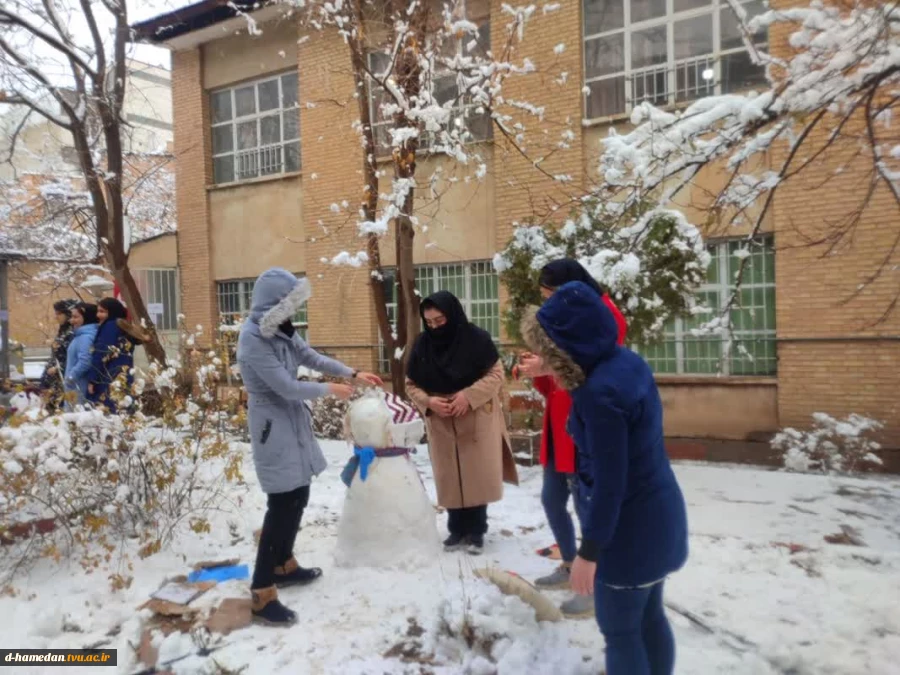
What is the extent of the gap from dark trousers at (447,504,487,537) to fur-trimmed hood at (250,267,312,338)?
68.4 inches

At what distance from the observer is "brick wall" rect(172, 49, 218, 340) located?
12734 millimetres

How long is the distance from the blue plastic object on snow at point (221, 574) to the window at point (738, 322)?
19.0ft

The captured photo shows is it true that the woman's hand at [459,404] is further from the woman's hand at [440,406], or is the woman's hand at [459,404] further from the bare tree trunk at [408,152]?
the bare tree trunk at [408,152]

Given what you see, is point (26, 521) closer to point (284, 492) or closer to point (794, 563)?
point (284, 492)

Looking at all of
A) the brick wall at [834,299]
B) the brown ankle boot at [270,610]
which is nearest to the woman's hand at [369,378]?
the brown ankle boot at [270,610]

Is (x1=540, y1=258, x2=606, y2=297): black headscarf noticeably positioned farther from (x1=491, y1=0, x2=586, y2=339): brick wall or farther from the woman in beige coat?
(x1=491, y1=0, x2=586, y2=339): brick wall

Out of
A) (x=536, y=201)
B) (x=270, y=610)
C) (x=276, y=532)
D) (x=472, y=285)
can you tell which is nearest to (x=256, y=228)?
(x=472, y=285)

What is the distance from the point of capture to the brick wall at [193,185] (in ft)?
41.8

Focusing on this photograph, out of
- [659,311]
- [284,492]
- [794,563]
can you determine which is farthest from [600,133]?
[284,492]

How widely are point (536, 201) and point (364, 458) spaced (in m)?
6.23

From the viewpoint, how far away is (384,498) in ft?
12.1

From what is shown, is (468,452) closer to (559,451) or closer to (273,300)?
(559,451)

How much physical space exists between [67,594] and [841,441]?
23.6 ft

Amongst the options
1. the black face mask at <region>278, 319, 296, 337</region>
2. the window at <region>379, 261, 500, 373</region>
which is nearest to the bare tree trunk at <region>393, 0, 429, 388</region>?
the window at <region>379, 261, 500, 373</region>
